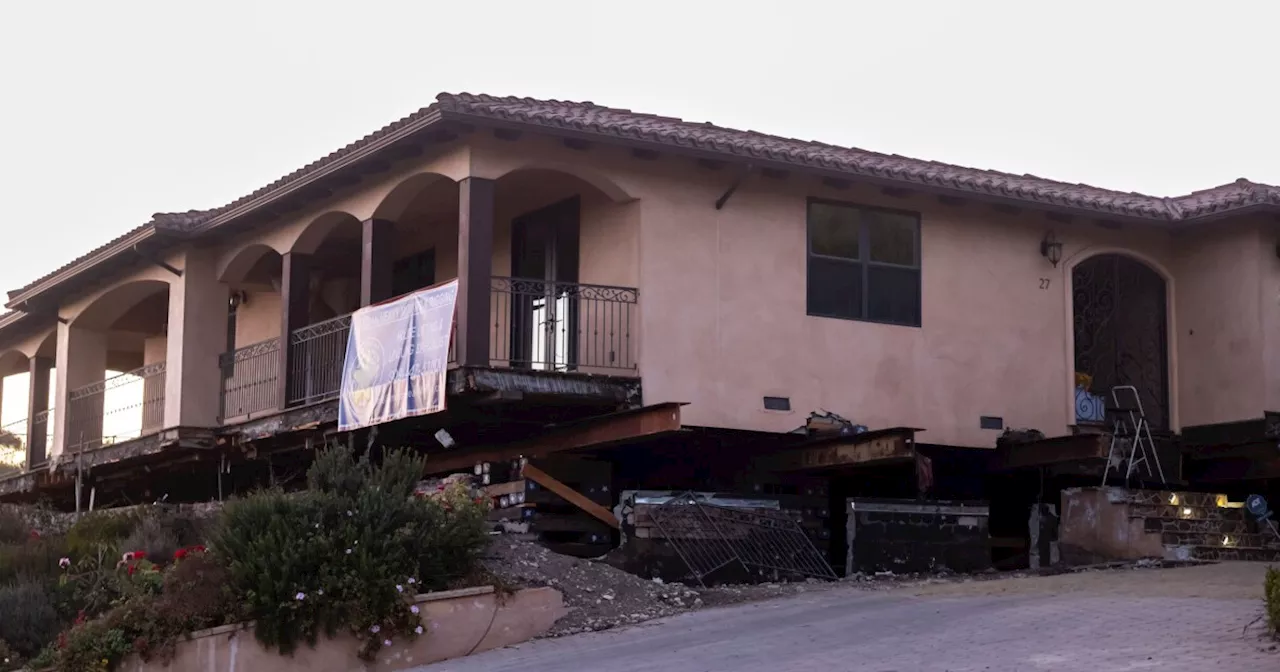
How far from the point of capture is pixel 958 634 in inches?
547

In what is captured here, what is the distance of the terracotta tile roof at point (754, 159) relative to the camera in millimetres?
17750

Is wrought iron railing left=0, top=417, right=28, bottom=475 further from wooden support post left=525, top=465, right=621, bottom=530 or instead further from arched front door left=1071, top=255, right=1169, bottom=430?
arched front door left=1071, top=255, right=1169, bottom=430

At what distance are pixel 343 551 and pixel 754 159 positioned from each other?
21.7 ft

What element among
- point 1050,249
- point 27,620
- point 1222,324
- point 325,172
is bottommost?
point 27,620

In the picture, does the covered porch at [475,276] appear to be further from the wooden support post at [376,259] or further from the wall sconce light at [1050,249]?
the wall sconce light at [1050,249]

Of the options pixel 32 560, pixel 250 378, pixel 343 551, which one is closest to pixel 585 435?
pixel 343 551

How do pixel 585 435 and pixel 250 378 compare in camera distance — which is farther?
pixel 250 378

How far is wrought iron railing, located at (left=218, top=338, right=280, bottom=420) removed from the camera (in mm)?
22125

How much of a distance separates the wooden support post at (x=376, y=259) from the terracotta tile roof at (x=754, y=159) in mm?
892

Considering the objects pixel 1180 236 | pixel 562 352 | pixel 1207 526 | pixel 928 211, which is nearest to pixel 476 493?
pixel 562 352

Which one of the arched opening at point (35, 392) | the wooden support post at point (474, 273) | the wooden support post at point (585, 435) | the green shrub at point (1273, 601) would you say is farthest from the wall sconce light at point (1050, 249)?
the arched opening at point (35, 392)

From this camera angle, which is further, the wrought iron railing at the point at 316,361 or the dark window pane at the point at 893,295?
the wrought iron railing at the point at 316,361

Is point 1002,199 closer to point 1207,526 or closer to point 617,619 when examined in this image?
point 1207,526

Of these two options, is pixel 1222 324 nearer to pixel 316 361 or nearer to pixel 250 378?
pixel 316 361
